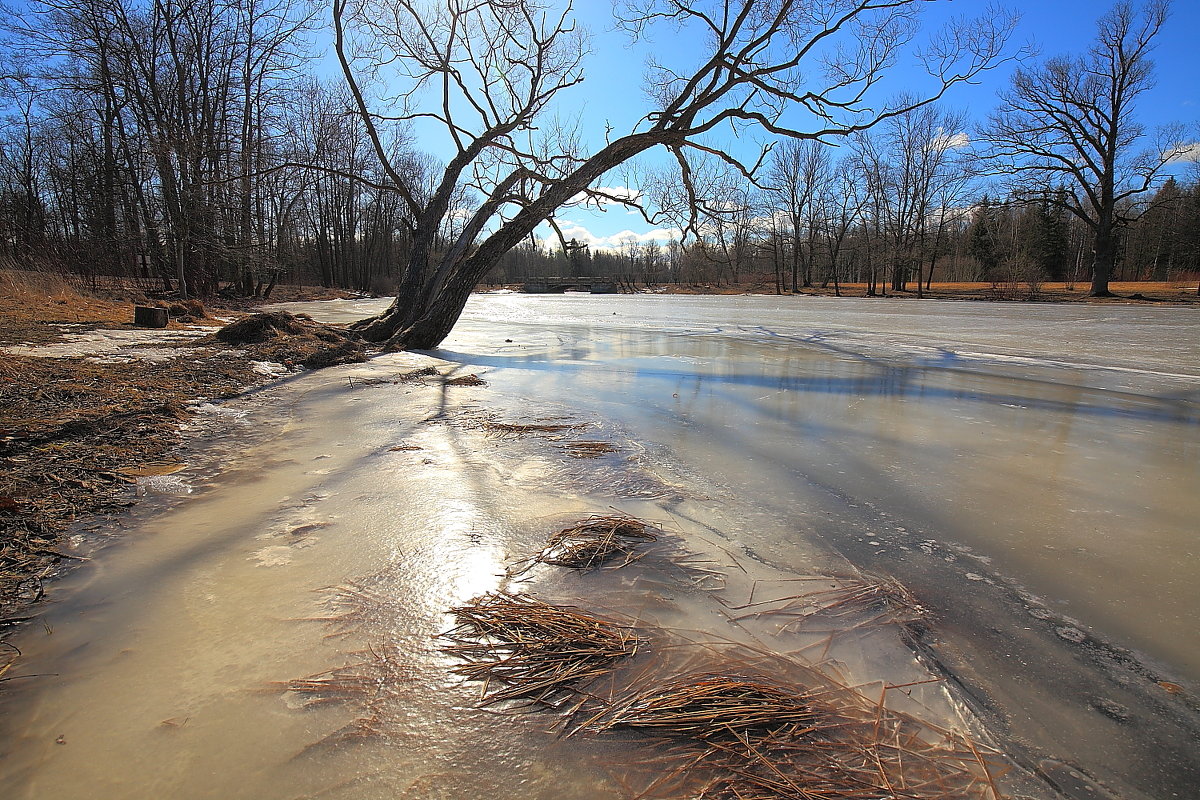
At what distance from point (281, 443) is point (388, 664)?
271 centimetres

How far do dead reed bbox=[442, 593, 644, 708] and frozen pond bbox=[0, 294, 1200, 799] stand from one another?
0.09 m

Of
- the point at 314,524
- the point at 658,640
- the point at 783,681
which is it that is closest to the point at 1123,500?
the point at 783,681

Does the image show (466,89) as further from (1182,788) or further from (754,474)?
(1182,788)

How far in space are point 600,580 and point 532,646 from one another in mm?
467

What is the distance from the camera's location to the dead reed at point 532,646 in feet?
5.08

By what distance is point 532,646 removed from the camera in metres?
1.68

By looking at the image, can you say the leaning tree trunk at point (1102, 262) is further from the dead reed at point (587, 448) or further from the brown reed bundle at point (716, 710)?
the brown reed bundle at point (716, 710)

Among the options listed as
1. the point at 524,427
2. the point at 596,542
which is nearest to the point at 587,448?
the point at 524,427

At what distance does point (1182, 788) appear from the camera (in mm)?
1298

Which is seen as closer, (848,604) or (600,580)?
(848,604)

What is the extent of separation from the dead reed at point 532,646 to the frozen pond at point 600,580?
89 millimetres

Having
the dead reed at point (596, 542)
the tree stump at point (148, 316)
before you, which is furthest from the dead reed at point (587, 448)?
the tree stump at point (148, 316)

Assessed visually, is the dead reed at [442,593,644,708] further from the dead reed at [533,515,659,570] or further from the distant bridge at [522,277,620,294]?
the distant bridge at [522,277,620,294]

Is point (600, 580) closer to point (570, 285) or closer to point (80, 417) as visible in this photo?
point (80, 417)
